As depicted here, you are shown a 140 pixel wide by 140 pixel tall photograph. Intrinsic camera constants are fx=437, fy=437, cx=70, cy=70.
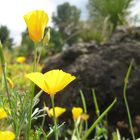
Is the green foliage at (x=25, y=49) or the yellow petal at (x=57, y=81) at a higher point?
the yellow petal at (x=57, y=81)

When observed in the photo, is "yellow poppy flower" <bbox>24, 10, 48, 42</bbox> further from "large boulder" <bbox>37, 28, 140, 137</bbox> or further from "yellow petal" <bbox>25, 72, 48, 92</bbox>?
"large boulder" <bbox>37, 28, 140, 137</bbox>

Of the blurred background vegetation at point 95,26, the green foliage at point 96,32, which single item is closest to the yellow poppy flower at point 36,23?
the blurred background vegetation at point 95,26

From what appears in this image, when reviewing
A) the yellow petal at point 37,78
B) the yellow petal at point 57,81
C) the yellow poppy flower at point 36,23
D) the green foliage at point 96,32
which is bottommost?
the green foliage at point 96,32

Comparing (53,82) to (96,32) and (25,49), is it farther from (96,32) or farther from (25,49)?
(25,49)

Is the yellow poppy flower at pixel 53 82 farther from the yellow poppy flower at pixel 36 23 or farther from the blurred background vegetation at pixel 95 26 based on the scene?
the blurred background vegetation at pixel 95 26

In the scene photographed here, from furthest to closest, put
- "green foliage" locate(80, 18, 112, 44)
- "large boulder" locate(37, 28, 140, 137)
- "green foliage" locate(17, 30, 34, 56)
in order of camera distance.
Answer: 1. "green foliage" locate(17, 30, 34, 56)
2. "green foliage" locate(80, 18, 112, 44)
3. "large boulder" locate(37, 28, 140, 137)

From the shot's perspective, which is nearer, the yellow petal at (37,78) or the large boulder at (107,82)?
the yellow petal at (37,78)

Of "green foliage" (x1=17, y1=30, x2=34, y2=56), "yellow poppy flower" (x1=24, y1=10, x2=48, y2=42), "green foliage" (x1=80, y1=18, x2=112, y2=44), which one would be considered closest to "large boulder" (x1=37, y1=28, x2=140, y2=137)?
"yellow poppy flower" (x1=24, y1=10, x2=48, y2=42)

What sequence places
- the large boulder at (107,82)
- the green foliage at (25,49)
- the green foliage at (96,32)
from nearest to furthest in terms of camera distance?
the large boulder at (107,82) → the green foliage at (96,32) → the green foliage at (25,49)

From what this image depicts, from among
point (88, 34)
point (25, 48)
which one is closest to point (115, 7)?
point (88, 34)
